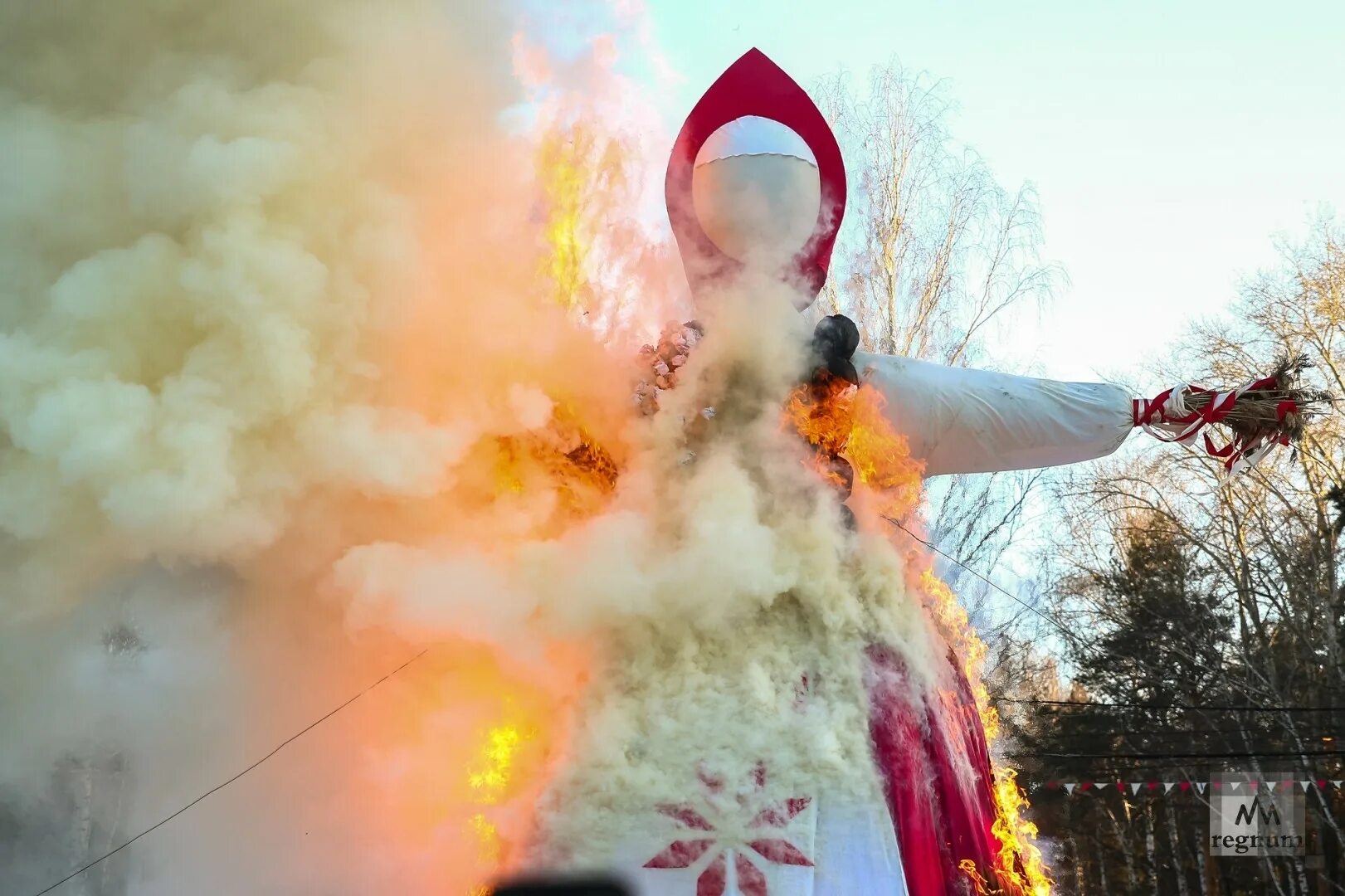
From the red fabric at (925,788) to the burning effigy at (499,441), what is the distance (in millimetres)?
20

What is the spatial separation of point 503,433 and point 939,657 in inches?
94.5

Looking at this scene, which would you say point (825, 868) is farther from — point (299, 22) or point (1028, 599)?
point (1028, 599)

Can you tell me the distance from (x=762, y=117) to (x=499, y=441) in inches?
82.0

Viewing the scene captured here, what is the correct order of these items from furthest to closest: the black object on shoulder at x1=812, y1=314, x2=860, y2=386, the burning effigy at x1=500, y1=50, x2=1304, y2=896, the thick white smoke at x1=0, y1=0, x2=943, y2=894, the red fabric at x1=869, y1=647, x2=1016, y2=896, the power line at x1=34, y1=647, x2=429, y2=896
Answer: the power line at x1=34, y1=647, x2=429, y2=896
the black object on shoulder at x1=812, y1=314, x2=860, y2=386
the thick white smoke at x1=0, y1=0, x2=943, y2=894
the red fabric at x1=869, y1=647, x2=1016, y2=896
the burning effigy at x1=500, y1=50, x2=1304, y2=896

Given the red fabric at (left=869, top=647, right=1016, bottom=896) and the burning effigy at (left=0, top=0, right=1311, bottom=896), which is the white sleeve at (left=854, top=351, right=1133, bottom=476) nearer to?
the burning effigy at (left=0, top=0, right=1311, bottom=896)

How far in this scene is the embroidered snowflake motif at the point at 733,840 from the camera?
4.40 m

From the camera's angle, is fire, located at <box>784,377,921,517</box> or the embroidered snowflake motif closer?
the embroidered snowflake motif

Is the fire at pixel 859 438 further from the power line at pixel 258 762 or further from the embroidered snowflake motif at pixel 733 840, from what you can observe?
the power line at pixel 258 762

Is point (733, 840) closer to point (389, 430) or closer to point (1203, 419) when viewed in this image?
point (389, 430)

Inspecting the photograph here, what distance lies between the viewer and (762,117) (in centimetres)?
543

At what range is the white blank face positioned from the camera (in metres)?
5.20

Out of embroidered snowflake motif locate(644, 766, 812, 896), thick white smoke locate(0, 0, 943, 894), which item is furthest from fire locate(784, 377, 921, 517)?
embroidered snowflake motif locate(644, 766, 812, 896)

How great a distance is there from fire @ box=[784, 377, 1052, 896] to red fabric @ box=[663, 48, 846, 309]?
0.57m

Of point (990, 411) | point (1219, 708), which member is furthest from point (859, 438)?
point (1219, 708)
